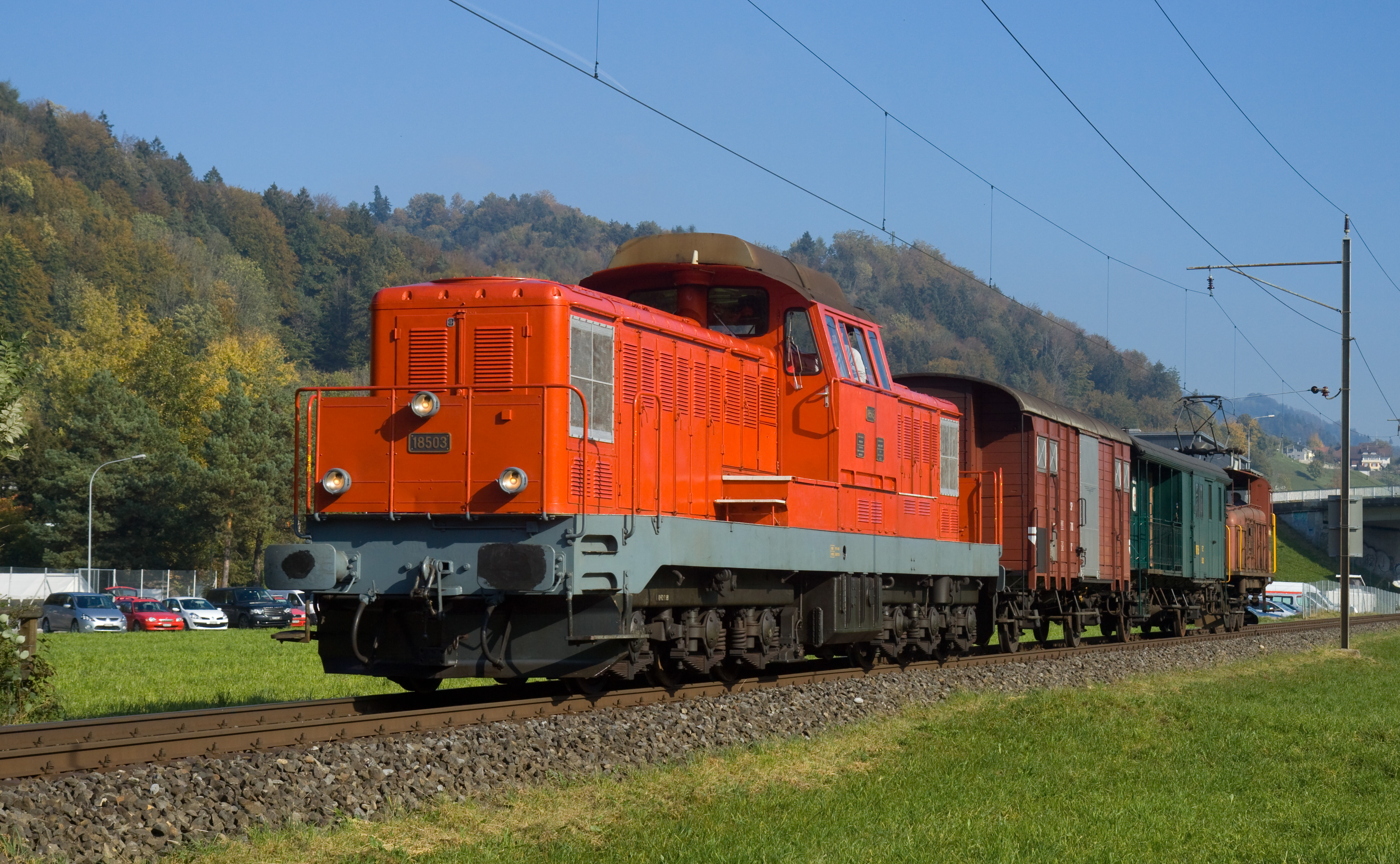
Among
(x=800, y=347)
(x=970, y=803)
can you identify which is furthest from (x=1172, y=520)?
(x=970, y=803)

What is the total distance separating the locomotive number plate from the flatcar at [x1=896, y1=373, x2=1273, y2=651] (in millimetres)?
10614

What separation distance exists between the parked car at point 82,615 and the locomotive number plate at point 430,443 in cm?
3152

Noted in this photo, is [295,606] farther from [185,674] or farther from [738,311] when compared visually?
[738,311]

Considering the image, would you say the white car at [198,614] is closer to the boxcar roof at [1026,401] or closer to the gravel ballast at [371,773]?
the boxcar roof at [1026,401]

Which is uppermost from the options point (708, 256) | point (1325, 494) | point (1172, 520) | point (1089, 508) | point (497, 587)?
point (708, 256)

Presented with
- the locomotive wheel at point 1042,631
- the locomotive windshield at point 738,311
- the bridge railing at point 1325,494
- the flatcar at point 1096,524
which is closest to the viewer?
the locomotive windshield at point 738,311

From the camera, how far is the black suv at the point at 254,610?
4425 cm

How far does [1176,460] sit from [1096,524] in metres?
6.20

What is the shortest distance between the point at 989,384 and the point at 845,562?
25.0 ft

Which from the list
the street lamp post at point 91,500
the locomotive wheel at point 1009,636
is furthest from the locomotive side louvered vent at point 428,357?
the street lamp post at point 91,500

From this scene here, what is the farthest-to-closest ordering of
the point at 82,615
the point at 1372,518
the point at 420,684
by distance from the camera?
the point at 1372,518 → the point at 82,615 → the point at 420,684

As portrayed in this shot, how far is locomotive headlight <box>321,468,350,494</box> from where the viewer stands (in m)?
10.8

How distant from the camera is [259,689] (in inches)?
649

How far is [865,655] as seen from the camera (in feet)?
52.2
